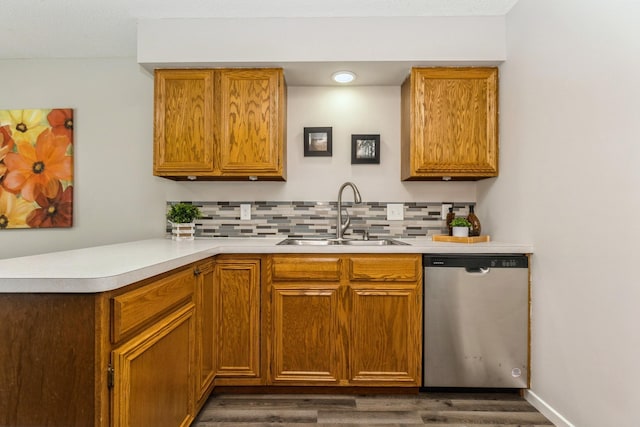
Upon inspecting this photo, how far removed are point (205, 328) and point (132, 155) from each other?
1.64 metres

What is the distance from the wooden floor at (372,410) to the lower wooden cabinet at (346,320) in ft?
0.32

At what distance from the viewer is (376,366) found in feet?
6.88

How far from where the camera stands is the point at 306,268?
6.94 ft

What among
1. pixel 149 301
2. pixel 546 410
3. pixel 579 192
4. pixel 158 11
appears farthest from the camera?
pixel 158 11

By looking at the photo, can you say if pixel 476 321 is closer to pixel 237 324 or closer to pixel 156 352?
pixel 237 324

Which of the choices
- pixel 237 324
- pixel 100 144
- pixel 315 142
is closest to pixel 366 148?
pixel 315 142

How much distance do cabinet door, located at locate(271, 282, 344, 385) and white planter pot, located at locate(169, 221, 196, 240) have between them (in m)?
0.84

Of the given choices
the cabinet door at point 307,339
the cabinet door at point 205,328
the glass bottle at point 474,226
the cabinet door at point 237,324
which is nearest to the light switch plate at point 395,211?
the glass bottle at point 474,226

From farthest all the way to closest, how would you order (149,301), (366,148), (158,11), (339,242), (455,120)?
(366,148) < (339,242) < (455,120) < (158,11) < (149,301)

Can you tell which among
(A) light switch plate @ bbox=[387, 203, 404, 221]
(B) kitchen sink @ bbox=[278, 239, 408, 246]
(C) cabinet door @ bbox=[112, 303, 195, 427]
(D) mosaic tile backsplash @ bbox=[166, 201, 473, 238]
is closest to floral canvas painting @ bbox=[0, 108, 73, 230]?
(D) mosaic tile backsplash @ bbox=[166, 201, 473, 238]

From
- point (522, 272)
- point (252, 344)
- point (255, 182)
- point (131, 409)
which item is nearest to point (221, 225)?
point (255, 182)

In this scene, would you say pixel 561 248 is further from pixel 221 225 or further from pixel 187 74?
pixel 187 74

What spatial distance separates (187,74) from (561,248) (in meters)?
2.37

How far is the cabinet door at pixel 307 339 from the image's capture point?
2.10 metres
